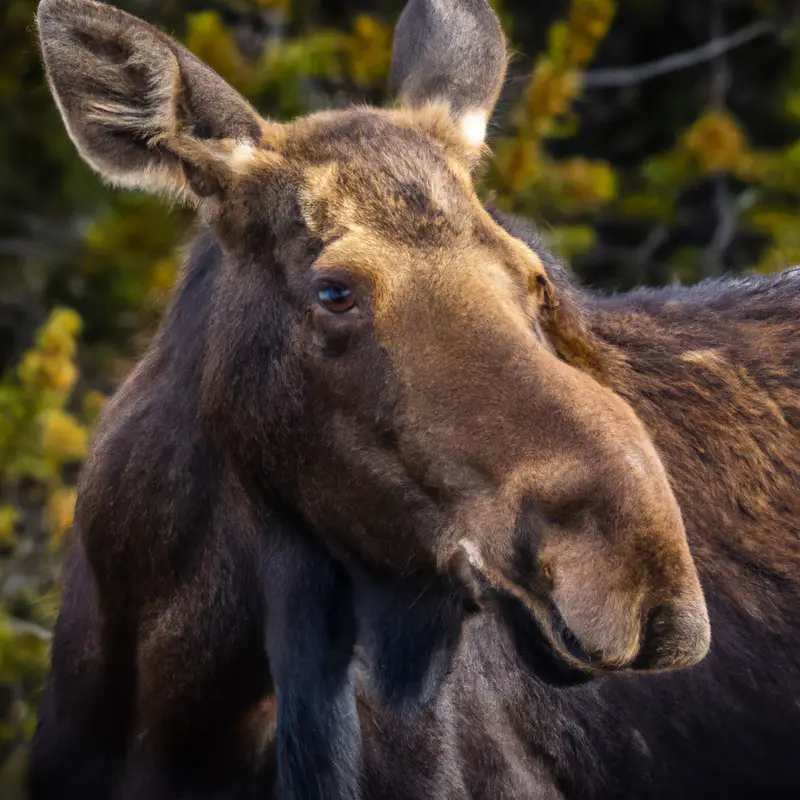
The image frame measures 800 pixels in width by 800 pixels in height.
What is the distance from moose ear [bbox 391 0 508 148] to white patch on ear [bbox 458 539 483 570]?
1131 mm

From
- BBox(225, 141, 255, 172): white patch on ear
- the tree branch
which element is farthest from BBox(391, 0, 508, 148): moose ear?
the tree branch

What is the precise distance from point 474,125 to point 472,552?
1279 mm

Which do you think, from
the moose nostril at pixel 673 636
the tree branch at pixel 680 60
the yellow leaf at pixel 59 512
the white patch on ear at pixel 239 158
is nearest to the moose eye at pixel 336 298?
the white patch on ear at pixel 239 158

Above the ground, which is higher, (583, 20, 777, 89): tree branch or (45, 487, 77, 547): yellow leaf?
(583, 20, 777, 89): tree branch

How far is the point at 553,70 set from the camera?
6648 millimetres

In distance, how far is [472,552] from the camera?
9.48 feet

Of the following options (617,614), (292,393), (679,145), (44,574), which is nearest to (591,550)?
(617,614)

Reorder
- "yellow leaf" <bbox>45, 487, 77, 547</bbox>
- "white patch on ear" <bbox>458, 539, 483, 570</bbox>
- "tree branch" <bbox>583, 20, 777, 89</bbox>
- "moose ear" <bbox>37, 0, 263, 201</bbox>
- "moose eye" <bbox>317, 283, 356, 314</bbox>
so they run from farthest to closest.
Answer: "tree branch" <bbox>583, 20, 777, 89</bbox> < "yellow leaf" <bbox>45, 487, 77, 547</bbox> < "moose ear" <bbox>37, 0, 263, 201</bbox> < "moose eye" <bbox>317, 283, 356, 314</bbox> < "white patch on ear" <bbox>458, 539, 483, 570</bbox>

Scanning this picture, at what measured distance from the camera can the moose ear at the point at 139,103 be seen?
122 inches

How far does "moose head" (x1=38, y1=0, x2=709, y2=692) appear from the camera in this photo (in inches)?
105

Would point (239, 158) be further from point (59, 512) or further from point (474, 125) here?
point (59, 512)

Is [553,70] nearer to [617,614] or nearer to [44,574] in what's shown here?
[44,574]

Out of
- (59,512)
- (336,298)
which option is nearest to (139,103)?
(336,298)

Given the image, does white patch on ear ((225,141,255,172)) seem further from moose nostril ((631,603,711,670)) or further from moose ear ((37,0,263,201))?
moose nostril ((631,603,711,670))
